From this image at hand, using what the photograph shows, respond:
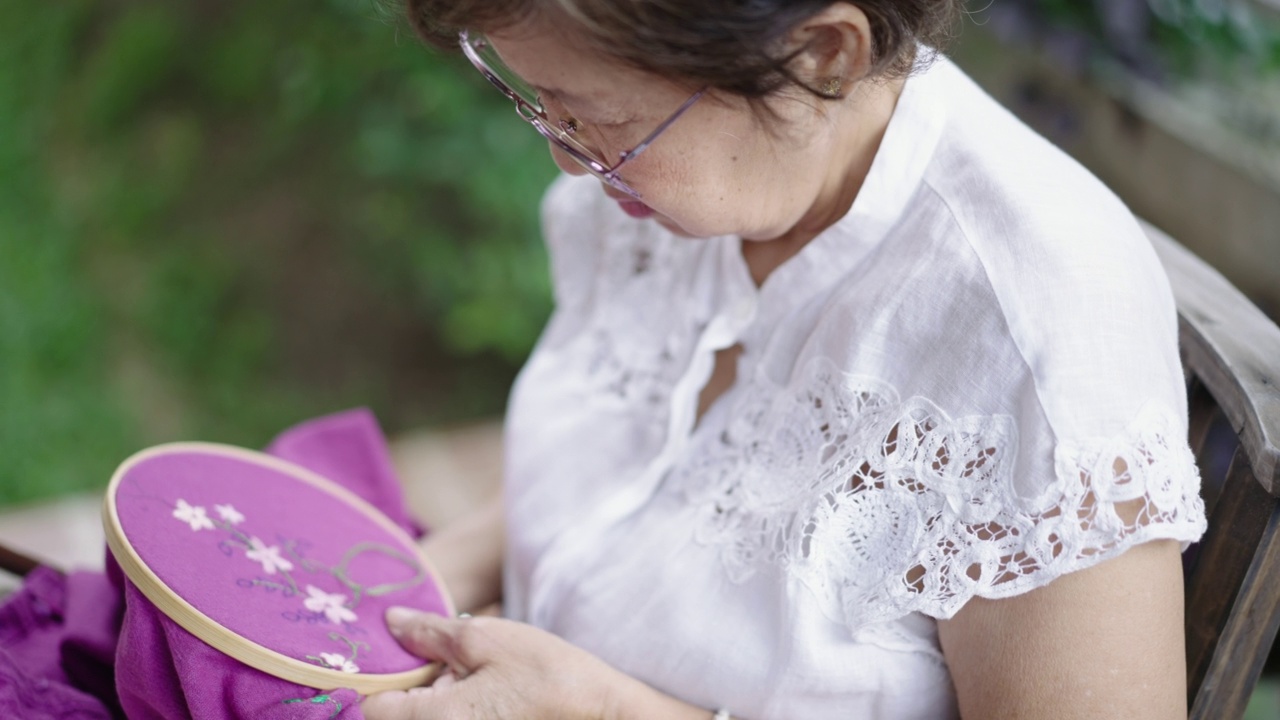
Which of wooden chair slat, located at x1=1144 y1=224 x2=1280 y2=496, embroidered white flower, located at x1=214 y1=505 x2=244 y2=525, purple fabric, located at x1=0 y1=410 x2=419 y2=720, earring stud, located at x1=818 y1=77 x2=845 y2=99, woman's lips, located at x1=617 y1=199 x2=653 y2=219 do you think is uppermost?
earring stud, located at x1=818 y1=77 x2=845 y2=99

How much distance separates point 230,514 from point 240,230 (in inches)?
110

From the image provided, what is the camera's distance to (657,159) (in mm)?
1209

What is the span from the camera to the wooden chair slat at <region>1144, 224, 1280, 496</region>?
3.58 feet

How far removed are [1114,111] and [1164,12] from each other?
0.24 metres

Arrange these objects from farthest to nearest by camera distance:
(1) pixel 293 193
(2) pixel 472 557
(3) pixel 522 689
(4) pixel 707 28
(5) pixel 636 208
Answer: (1) pixel 293 193 → (2) pixel 472 557 → (5) pixel 636 208 → (3) pixel 522 689 → (4) pixel 707 28

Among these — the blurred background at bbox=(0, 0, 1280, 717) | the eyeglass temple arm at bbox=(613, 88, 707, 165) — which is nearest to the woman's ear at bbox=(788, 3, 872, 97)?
the eyeglass temple arm at bbox=(613, 88, 707, 165)

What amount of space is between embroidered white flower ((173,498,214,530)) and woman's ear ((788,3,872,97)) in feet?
2.77

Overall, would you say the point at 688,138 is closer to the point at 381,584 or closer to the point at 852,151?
the point at 852,151

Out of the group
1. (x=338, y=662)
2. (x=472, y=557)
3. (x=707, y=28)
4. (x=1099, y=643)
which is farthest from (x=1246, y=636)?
(x=472, y=557)

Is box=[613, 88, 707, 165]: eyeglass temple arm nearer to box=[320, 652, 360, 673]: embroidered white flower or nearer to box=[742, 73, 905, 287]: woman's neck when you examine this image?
box=[742, 73, 905, 287]: woman's neck

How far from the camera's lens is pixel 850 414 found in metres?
1.24

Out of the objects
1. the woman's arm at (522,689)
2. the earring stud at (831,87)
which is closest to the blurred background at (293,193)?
the woman's arm at (522,689)

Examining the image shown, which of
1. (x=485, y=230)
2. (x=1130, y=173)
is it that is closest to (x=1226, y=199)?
(x=1130, y=173)

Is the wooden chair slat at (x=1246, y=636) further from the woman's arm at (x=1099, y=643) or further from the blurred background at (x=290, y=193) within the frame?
the blurred background at (x=290, y=193)
